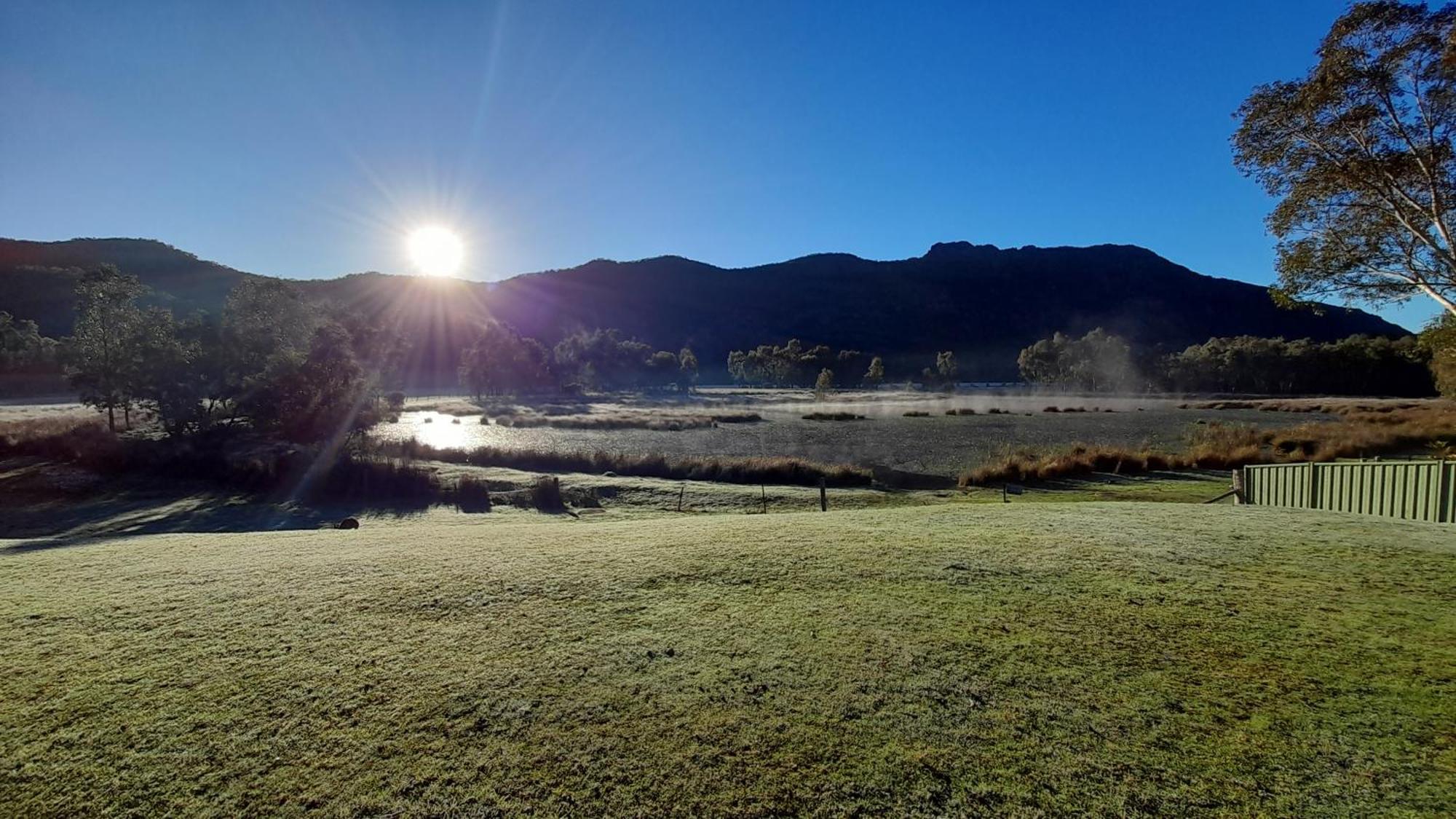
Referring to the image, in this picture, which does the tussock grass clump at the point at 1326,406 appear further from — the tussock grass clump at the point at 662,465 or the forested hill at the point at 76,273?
the forested hill at the point at 76,273

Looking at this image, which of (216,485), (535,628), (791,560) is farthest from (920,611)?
(216,485)

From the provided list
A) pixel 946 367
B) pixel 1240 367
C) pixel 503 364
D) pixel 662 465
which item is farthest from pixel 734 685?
pixel 1240 367

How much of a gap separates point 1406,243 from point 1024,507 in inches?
319

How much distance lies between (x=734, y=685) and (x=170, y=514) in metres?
22.8

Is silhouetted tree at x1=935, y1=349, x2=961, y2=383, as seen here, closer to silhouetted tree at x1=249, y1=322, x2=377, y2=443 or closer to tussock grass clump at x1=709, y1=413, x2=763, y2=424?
tussock grass clump at x1=709, y1=413, x2=763, y2=424

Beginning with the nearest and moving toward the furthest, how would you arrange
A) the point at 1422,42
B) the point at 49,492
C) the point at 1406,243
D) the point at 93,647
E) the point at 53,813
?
the point at 53,813
the point at 93,647
the point at 1422,42
the point at 1406,243
the point at 49,492

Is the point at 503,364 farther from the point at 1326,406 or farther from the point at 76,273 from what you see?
the point at 1326,406

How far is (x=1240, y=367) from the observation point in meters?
101

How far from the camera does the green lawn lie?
9.62 feet

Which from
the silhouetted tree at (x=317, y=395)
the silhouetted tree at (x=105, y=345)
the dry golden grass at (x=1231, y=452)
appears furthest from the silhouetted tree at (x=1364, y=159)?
the silhouetted tree at (x=105, y=345)

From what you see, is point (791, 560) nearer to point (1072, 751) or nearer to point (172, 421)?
point (1072, 751)

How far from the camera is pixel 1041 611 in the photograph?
5.04 metres

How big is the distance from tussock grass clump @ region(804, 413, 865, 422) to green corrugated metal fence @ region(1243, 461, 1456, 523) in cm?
4692

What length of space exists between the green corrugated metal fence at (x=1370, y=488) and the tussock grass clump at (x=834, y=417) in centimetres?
4692
